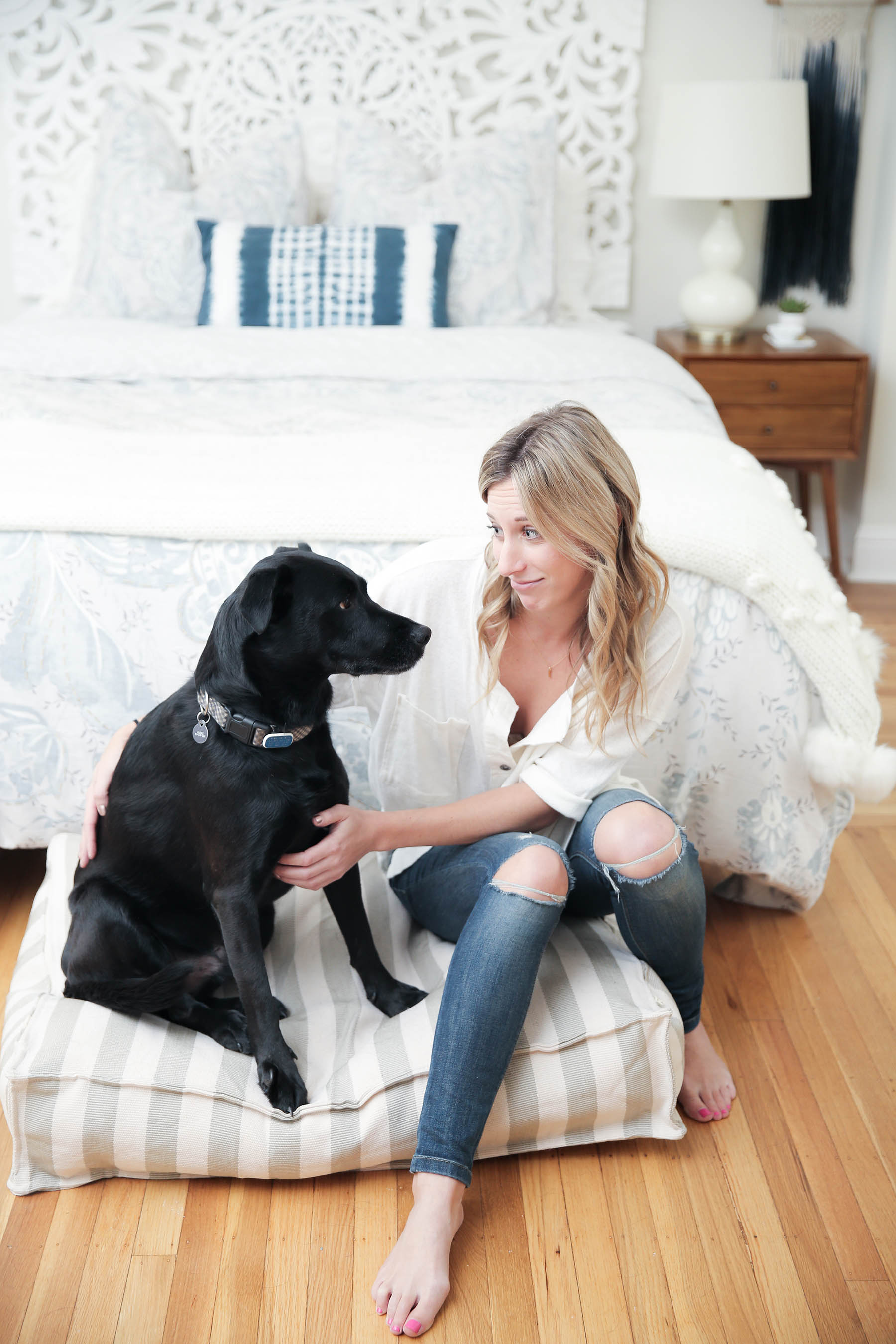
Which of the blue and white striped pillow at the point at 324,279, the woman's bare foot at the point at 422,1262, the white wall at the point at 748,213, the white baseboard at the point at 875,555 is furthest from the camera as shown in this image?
the white baseboard at the point at 875,555

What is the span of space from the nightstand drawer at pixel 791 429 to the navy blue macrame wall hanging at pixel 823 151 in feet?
1.95

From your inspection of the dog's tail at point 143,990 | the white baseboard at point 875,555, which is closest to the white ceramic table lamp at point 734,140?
the white baseboard at point 875,555

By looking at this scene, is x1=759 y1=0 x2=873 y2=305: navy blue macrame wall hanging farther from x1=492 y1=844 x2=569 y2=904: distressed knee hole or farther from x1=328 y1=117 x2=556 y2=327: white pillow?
x1=492 y1=844 x2=569 y2=904: distressed knee hole

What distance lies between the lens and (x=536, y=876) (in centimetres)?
127

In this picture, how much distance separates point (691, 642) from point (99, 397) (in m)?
1.55

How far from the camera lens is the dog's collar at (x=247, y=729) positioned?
1229 mm

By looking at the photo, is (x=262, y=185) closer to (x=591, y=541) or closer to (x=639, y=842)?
(x=591, y=541)

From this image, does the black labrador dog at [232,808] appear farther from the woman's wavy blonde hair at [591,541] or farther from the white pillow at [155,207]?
the white pillow at [155,207]

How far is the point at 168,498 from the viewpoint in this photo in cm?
164

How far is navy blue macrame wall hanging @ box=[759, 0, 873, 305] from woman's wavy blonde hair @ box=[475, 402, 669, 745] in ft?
8.93

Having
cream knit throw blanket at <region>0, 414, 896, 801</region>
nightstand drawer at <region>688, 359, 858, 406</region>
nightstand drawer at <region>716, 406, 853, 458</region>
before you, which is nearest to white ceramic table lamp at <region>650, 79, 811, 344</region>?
nightstand drawer at <region>688, 359, 858, 406</region>

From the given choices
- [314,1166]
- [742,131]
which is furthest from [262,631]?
[742,131]

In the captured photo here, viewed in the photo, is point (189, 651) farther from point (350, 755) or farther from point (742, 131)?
point (742, 131)

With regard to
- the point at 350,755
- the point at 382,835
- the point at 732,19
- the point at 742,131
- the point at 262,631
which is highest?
the point at 732,19
